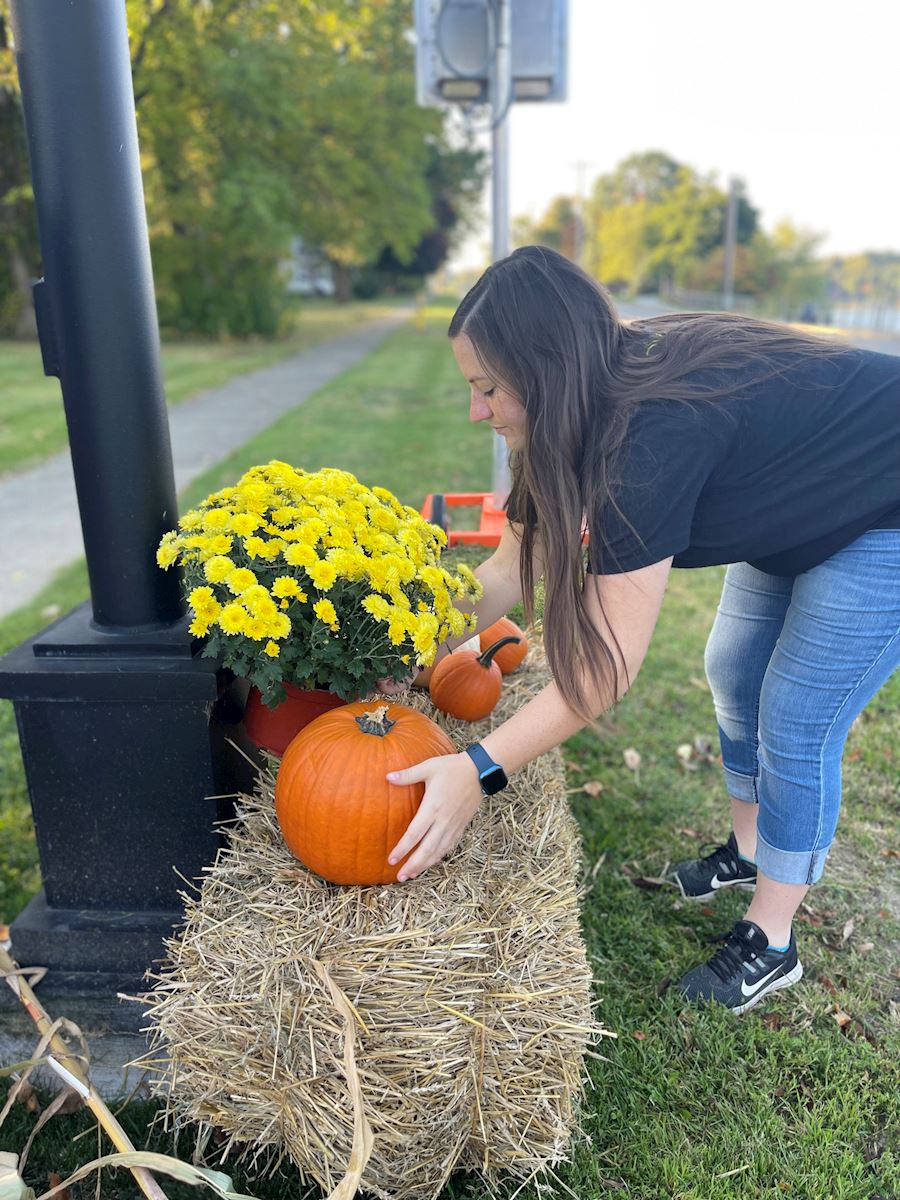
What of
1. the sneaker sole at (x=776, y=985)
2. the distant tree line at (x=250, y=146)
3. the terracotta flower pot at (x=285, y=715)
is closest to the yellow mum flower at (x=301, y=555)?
the terracotta flower pot at (x=285, y=715)

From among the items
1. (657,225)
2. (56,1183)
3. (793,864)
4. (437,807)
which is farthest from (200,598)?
(657,225)

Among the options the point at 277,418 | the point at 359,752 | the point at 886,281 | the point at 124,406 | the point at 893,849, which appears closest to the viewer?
the point at 359,752

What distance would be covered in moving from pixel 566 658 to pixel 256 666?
0.73 metres

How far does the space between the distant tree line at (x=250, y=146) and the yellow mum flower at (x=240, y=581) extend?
19.1 m

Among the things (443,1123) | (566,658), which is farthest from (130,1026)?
(566,658)

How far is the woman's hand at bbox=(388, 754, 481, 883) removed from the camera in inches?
73.8

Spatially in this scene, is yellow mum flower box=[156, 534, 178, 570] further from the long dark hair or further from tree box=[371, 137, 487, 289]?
tree box=[371, 137, 487, 289]

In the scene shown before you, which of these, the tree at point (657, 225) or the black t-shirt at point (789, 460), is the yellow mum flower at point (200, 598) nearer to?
the black t-shirt at point (789, 460)

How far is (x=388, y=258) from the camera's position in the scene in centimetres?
5872

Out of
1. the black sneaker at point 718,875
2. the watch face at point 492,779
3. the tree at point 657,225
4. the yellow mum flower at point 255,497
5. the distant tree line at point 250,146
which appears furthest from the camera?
the tree at point 657,225

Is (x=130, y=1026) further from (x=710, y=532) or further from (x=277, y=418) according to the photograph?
(x=277, y=418)

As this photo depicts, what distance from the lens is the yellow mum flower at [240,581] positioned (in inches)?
80.6

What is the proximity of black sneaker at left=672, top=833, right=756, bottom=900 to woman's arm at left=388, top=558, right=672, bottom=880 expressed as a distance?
1.37 meters

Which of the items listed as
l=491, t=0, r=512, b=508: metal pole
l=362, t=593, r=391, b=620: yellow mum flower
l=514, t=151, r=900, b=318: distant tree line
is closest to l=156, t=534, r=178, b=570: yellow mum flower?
l=362, t=593, r=391, b=620: yellow mum flower
